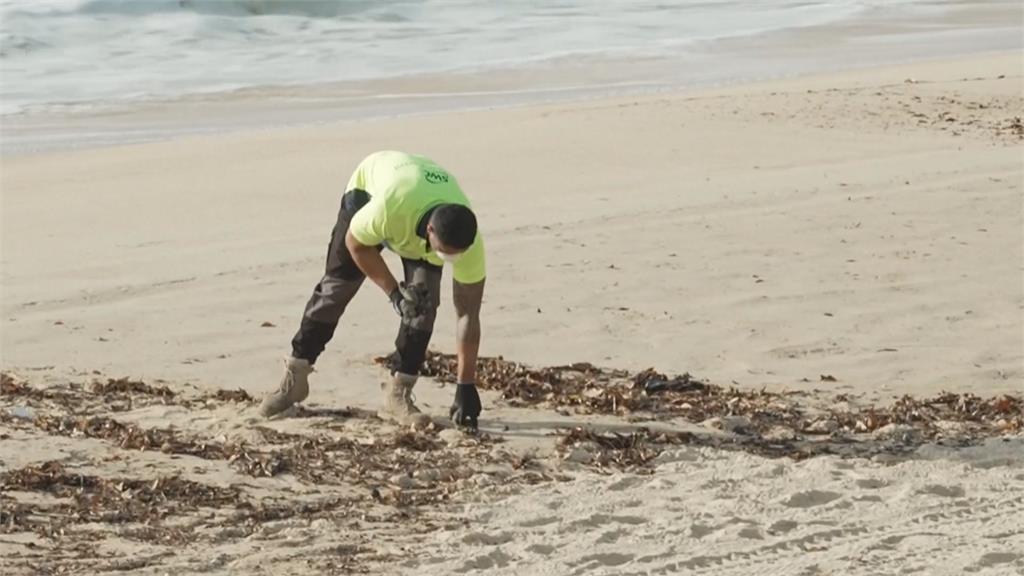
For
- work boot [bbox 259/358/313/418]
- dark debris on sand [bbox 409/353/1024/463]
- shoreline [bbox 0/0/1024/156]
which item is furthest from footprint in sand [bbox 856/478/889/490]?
shoreline [bbox 0/0/1024/156]

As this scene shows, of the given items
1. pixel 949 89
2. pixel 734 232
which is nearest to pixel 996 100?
pixel 949 89

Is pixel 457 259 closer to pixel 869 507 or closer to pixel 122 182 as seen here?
pixel 869 507

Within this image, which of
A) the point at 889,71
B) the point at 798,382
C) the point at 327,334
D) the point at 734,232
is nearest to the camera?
the point at 327,334

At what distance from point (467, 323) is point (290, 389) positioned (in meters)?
0.86

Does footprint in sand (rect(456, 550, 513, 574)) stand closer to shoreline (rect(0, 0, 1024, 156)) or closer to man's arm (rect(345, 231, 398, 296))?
man's arm (rect(345, 231, 398, 296))

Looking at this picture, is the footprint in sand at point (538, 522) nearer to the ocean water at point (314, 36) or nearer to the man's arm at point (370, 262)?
the man's arm at point (370, 262)

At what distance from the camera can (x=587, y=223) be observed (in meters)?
11.7

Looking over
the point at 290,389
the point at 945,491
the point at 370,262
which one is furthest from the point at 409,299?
the point at 945,491

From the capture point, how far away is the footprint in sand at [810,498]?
21.0 feet

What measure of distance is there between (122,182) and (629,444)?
7.36 metres

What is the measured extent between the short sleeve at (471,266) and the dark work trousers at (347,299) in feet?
0.47

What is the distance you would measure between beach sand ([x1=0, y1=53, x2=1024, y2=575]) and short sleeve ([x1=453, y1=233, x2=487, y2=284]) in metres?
0.67

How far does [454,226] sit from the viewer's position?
21.9 ft

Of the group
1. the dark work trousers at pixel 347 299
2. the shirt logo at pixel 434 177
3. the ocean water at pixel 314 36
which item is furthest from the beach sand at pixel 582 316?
the ocean water at pixel 314 36
